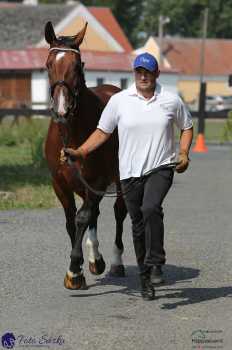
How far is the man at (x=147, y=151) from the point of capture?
7.54 meters

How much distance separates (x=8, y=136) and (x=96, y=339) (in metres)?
20.5

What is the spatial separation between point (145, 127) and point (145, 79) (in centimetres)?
37

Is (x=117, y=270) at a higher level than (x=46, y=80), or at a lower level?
higher

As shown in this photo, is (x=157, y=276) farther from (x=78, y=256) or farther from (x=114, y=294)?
(x=78, y=256)

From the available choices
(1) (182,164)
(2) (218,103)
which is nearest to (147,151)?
(1) (182,164)

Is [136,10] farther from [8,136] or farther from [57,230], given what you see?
[57,230]

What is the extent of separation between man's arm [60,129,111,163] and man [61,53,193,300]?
0.04 ft

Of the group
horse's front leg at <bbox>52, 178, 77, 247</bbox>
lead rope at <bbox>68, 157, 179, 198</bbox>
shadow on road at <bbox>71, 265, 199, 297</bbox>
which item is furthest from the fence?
lead rope at <bbox>68, 157, 179, 198</bbox>

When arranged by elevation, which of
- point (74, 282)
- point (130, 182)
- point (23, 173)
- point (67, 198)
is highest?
point (130, 182)

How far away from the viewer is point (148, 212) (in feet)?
24.6

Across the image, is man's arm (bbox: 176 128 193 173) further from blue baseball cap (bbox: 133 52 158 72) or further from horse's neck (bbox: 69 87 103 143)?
horse's neck (bbox: 69 87 103 143)

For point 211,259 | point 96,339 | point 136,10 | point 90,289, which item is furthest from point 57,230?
point 136,10

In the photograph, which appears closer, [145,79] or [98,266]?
[145,79]

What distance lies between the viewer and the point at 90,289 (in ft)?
27.0
